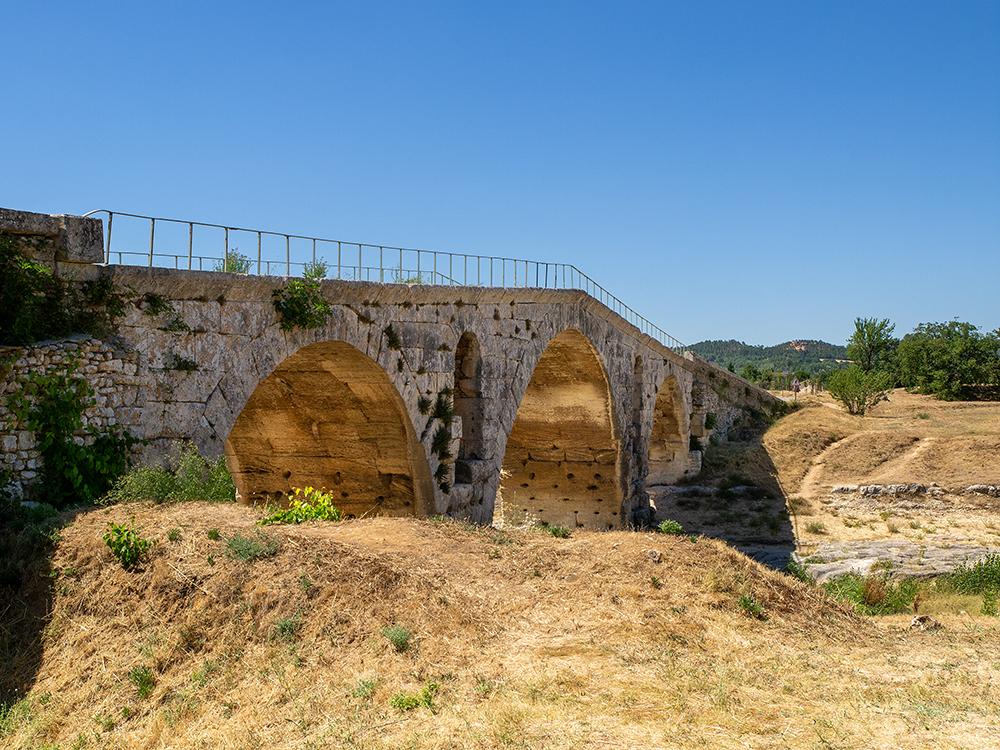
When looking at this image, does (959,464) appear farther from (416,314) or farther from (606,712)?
(606,712)

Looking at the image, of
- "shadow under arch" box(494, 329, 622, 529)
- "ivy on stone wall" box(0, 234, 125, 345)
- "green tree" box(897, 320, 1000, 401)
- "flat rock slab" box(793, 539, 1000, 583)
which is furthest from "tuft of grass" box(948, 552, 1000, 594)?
"green tree" box(897, 320, 1000, 401)

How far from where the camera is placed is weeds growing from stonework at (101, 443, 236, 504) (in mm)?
9156

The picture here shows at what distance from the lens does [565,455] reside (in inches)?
1100

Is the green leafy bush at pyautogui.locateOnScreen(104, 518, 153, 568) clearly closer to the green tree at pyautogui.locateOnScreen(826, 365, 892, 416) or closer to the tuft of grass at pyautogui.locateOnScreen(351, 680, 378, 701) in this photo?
the tuft of grass at pyautogui.locateOnScreen(351, 680, 378, 701)

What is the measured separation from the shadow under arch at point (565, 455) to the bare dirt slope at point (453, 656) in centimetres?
1666

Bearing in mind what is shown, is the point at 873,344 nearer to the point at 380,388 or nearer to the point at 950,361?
the point at 950,361

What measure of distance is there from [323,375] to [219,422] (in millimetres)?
3947

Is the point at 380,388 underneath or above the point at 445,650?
above

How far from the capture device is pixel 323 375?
14680mm

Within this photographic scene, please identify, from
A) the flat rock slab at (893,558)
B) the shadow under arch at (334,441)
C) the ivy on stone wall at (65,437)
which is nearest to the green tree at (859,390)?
the flat rock slab at (893,558)

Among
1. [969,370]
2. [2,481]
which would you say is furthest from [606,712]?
[969,370]

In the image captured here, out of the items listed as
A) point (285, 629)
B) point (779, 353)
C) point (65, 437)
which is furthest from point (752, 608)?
point (779, 353)

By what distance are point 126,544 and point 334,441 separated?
27.2 ft

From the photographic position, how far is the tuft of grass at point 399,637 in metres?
7.27
